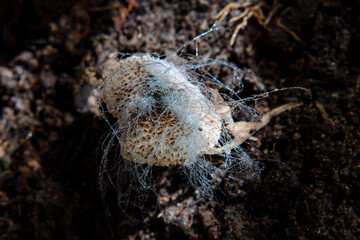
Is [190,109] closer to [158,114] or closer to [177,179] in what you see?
[158,114]

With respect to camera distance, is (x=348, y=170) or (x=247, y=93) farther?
(x=247, y=93)

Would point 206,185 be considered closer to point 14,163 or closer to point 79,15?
point 14,163

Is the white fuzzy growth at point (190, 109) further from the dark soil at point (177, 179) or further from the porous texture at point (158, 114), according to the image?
the dark soil at point (177, 179)

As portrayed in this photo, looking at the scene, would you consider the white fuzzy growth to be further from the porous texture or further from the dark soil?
the dark soil

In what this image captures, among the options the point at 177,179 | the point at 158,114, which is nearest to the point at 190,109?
the point at 158,114

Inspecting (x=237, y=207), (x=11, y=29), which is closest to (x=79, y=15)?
(x=11, y=29)
